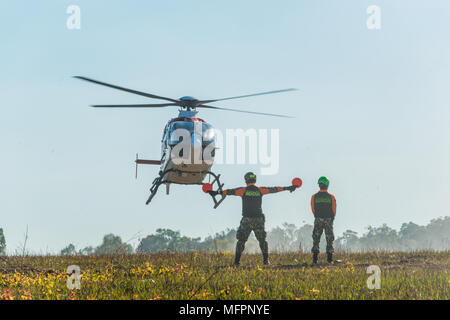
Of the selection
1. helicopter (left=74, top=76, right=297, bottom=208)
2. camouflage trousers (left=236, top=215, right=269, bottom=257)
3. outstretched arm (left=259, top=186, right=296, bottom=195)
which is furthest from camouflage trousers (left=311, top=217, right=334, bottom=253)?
helicopter (left=74, top=76, right=297, bottom=208)

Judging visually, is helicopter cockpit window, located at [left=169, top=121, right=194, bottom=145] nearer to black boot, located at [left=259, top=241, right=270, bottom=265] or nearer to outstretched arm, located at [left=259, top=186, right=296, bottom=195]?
outstretched arm, located at [left=259, top=186, right=296, bottom=195]

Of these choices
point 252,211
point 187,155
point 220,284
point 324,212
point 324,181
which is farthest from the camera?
point 187,155

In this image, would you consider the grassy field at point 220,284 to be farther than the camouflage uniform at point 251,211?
No

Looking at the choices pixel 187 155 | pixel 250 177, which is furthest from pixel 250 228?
pixel 187 155

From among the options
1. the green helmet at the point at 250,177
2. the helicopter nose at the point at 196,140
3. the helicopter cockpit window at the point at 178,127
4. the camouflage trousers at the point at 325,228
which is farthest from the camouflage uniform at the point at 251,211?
the helicopter cockpit window at the point at 178,127

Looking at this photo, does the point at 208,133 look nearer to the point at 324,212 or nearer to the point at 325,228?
the point at 324,212

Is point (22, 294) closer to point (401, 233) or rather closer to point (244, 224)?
point (244, 224)

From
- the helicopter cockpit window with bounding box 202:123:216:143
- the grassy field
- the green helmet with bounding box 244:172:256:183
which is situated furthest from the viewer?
the helicopter cockpit window with bounding box 202:123:216:143

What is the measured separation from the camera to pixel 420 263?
1373cm

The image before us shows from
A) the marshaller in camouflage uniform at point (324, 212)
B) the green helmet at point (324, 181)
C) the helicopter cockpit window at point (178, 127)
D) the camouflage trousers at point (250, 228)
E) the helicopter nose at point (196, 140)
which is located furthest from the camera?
the helicopter cockpit window at point (178, 127)

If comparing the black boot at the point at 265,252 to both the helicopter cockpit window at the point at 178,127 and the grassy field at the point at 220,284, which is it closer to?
the grassy field at the point at 220,284

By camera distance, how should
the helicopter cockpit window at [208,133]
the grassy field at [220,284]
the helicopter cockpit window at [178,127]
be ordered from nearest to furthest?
the grassy field at [220,284] → the helicopter cockpit window at [178,127] → the helicopter cockpit window at [208,133]
